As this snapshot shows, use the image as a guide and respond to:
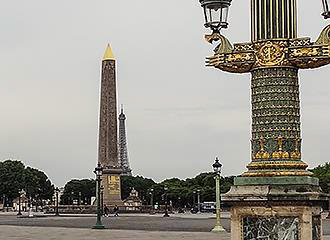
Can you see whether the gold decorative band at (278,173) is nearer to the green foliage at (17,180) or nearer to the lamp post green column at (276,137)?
the lamp post green column at (276,137)

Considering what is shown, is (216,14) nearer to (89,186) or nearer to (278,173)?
(278,173)

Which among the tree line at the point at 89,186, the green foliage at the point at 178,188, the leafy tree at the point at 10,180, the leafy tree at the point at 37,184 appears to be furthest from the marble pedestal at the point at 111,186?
the leafy tree at the point at 37,184

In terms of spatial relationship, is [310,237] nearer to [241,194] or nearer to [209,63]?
Result: [241,194]

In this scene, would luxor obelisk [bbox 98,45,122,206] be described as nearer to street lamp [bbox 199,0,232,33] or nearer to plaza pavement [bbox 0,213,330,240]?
plaza pavement [bbox 0,213,330,240]

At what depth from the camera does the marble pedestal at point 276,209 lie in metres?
8.41

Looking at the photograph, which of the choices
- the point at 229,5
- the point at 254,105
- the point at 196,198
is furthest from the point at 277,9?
the point at 196,198

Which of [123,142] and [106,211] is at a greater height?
[123,142]

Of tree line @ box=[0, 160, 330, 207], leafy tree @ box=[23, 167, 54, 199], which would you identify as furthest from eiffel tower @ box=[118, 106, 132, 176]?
leafy tree @ box=[23, 167, 54, 199]

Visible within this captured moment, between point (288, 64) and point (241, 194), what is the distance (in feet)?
5.22

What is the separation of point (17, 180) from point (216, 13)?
420ft

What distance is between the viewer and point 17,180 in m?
134

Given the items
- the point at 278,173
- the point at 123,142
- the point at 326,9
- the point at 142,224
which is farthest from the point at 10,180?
the point at 278,173

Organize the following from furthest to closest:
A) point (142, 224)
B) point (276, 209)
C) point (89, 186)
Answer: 1. point (89, 186)
2. point (142, 224)
3. point (276, 209)

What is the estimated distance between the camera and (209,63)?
9078mm
